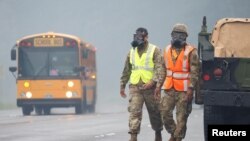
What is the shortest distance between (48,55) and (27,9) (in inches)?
6154

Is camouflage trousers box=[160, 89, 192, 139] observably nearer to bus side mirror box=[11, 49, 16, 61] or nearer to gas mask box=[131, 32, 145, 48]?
gas mask box=[131, 32, 145, 48]

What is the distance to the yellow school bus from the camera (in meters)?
33.9

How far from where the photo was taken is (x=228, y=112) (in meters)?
16.1

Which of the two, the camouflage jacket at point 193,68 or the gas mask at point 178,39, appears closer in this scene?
the camouflage jacket at point 193,68

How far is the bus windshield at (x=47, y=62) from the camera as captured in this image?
33969 mm

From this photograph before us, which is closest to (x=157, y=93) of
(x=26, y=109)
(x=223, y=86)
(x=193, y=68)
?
(x=193, y=68)

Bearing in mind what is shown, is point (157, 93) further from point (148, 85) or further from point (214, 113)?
point (214, 113)

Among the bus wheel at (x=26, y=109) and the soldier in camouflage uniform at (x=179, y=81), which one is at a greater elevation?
the soldier in camouflage uniform at (x=179, y=81)

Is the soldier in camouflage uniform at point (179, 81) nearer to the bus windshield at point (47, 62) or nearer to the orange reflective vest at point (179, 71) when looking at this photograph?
the orange reflective vest at point (179, 71)

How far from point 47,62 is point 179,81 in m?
18.7


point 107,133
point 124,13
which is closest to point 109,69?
point 124,13

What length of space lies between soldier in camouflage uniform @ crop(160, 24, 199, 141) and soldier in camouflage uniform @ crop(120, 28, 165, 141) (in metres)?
0.19

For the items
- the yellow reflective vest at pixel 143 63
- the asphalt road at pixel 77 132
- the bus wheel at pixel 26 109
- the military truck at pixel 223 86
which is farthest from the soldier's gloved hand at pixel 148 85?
the bus wheel at pixel 26 109

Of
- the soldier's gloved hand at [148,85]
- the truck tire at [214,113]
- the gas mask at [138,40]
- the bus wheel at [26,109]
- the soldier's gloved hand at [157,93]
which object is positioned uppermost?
the gas mask at [138,40]
